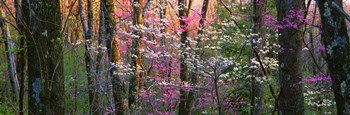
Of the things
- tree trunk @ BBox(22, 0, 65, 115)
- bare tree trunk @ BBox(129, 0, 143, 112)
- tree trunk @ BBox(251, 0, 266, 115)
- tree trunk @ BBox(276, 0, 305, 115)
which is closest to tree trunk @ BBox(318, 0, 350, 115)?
tree trunk @ BBox(276, 0, 305, 115)

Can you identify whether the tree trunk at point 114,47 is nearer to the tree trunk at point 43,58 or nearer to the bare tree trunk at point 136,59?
the bare tree trunk at point 136,59

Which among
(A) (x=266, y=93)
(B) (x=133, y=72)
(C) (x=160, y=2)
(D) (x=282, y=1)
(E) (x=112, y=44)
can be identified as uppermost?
(C) (x=160, y=2)

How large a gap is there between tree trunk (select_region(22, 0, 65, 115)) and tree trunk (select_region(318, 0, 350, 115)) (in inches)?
95.9

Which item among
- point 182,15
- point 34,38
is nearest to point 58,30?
point 34,38

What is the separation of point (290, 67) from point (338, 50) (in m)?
2.15

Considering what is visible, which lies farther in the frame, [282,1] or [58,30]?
[282,1]

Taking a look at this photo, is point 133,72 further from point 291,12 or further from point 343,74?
point 343,74

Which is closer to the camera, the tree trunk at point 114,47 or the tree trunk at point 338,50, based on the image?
the tree trunk at point 338,50

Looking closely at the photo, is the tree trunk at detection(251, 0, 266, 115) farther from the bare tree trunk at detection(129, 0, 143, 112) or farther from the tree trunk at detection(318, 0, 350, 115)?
the tree trunk at detection(318, 0, 350, 115)

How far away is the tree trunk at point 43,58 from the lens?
10.6 feet

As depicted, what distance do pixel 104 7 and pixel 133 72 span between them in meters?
2.49

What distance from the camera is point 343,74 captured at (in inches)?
114

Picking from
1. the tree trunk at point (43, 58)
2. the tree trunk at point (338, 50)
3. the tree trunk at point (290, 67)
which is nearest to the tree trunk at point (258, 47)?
the tree trunk at point (290, 67)

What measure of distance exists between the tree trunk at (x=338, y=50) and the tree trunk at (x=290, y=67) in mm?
1974
